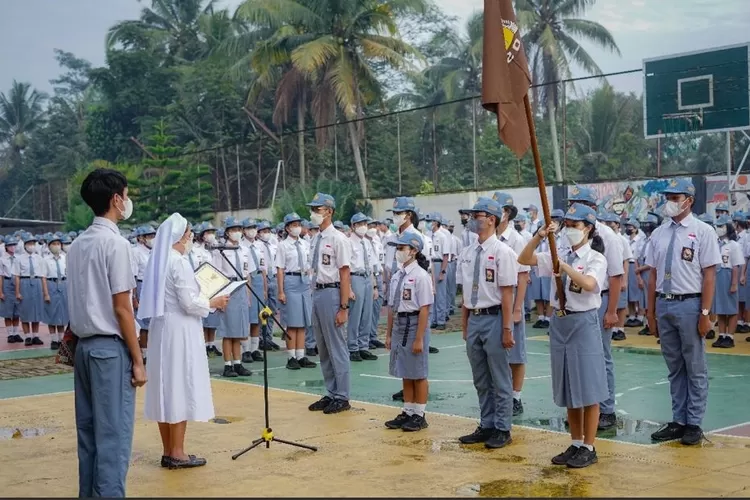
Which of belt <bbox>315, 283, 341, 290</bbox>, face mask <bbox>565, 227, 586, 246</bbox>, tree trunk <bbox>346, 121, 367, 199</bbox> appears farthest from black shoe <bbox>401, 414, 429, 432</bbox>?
tree trunk <bbox>346, 121, 367, 199</bbox>

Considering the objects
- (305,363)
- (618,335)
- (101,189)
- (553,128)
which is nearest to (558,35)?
(553,128)

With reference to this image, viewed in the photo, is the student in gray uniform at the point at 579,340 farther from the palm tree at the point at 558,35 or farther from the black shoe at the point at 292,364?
the palm tree at the point at 558,35

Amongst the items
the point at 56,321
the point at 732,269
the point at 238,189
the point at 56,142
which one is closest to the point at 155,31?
the point at 56,142

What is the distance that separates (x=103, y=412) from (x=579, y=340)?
362cm

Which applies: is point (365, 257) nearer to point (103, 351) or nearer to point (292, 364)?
point (292, 364)

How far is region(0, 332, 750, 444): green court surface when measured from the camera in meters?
9.56

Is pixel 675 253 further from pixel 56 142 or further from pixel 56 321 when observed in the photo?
pixel 56 142

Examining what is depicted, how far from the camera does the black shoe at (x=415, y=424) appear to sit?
9195mm

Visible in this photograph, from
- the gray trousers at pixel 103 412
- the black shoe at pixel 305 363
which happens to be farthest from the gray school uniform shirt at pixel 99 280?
the black shoe at pixel 305 363

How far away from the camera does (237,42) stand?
38094mm

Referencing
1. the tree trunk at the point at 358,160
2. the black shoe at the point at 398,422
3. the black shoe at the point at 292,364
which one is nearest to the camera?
the black shoe at the point at 398,422

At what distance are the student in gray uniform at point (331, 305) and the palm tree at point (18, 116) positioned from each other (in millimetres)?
62712

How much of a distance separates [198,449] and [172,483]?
1.21 meters

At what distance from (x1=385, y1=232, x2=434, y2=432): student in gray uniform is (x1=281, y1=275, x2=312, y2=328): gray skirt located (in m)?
5.15
